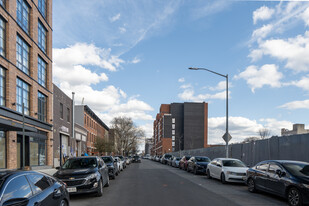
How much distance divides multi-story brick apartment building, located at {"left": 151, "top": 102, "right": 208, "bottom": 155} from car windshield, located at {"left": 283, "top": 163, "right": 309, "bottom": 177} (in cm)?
11312

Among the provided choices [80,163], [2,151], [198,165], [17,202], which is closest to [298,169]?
[80,163]

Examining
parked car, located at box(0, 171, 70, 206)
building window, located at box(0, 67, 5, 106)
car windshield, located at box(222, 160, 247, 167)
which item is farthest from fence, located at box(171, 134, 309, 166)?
building window, located at box(0, 67, 5, 106)

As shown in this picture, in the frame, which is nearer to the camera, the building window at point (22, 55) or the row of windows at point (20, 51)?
the row of windows at point (20, 51)

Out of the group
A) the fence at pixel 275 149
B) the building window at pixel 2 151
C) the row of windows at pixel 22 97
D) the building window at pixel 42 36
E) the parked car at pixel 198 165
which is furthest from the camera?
the building window at pixel 42 36

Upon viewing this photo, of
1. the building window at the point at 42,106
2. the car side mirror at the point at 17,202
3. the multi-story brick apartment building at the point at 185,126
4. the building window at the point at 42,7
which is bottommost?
the multi-story brick apartment building at the point at 185,126

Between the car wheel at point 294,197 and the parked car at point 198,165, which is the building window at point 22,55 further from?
the car wheel at point 294,197

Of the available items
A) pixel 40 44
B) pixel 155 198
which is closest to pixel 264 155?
pixel 155 198

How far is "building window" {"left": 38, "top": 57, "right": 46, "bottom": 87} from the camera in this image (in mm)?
25656

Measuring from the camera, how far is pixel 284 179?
30.4 ft

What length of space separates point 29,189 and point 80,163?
7015 millimetres

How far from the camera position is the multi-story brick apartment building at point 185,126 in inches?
5012

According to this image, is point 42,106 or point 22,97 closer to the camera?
point 22,97

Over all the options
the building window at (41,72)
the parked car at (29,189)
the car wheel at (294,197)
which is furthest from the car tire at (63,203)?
the building window at (41,72)

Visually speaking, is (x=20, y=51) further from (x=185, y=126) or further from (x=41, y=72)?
(x=185, y=126)
